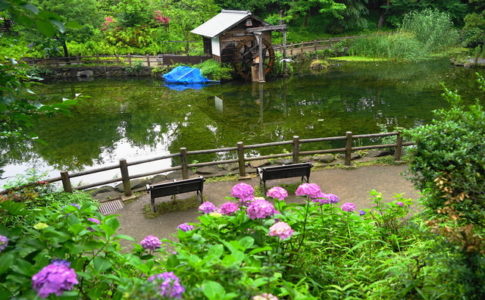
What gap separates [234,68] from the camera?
24625 millimetres

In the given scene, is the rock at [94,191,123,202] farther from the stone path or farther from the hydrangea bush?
the hydrangea bush

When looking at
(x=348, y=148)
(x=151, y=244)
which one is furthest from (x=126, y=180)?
(x=151, y=244)

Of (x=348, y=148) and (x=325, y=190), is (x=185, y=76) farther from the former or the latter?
(x=325, y=190)

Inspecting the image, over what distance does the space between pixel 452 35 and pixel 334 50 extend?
856 cm

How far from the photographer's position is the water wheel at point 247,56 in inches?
941

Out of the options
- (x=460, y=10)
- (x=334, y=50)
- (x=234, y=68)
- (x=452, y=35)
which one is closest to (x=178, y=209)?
(x=234, y=68)

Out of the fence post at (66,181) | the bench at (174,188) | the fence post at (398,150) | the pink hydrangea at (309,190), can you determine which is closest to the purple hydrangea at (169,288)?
the pink hydrangea at (309,190)

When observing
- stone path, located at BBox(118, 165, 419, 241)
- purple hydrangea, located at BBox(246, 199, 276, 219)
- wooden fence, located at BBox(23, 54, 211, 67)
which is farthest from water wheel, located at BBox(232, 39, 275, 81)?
purple hydrangea, located at BBox(246, 199, 276, 219)

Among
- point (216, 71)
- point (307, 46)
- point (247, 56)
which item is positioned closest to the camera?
point (216, 71)

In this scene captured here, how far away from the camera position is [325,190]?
8.38m

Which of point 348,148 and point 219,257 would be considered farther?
point 348,148

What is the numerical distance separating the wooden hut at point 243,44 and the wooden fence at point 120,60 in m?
2.26

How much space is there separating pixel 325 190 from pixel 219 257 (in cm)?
600

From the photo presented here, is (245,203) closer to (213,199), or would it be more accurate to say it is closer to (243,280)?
(243,280)
